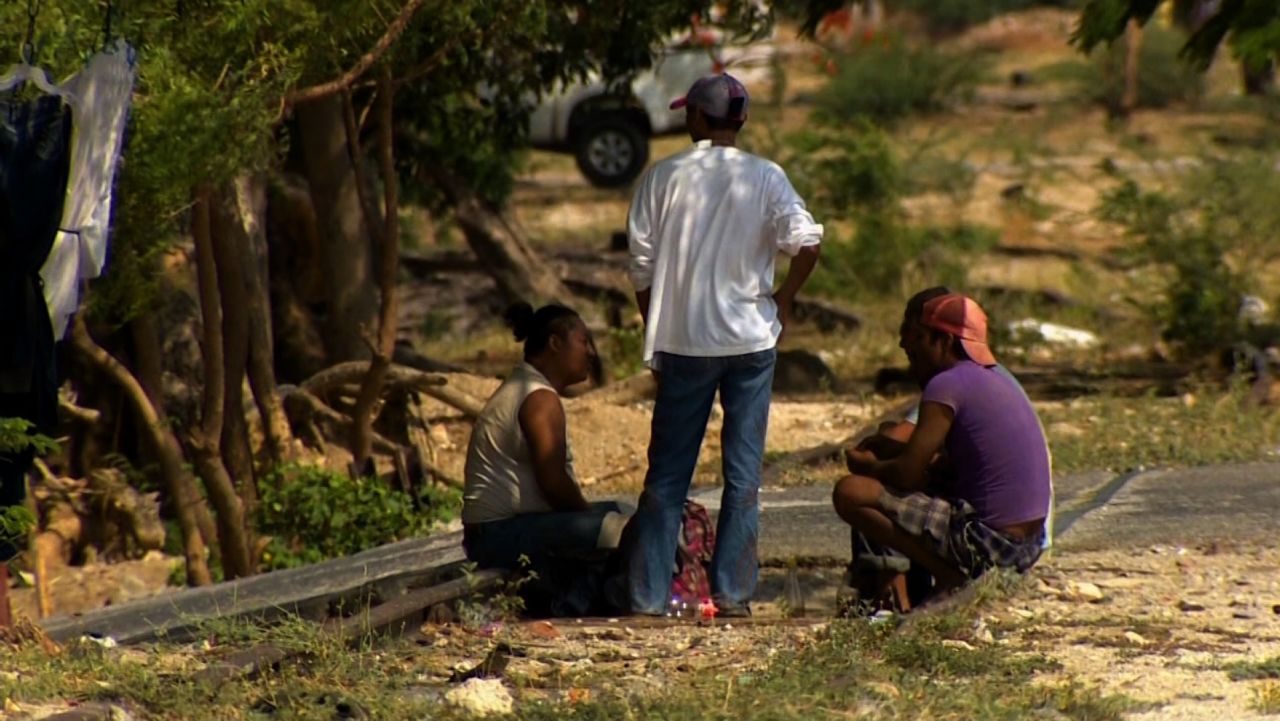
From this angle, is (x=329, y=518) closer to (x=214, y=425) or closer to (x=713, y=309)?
(x=214, y=425)

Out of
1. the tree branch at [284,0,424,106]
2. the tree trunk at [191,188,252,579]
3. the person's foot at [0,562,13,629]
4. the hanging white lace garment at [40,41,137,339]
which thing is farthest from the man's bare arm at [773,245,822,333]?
the tree trunk at [191,188,252,579]

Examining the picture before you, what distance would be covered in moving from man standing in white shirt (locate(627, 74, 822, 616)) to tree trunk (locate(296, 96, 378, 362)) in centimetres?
640

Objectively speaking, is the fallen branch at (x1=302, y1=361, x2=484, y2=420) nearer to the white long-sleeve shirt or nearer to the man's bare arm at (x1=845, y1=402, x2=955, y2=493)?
the white long-sleeve shirt

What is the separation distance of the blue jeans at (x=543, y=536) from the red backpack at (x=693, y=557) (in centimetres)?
32

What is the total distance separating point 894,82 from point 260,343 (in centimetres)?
2113

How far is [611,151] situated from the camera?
2423cm

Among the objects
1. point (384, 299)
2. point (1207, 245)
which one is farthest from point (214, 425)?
point (1207, 245)

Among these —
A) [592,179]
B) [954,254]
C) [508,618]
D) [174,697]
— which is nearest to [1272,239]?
[954,254]

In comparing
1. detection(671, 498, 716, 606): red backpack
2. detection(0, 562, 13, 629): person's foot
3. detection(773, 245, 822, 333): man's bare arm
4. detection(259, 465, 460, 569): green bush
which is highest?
detection(773, 245, 822, 333): man's bare arm

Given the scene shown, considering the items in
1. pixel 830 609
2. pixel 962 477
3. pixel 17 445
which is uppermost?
pixel 17 445

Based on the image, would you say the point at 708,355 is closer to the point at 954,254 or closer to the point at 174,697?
the point at 174,697

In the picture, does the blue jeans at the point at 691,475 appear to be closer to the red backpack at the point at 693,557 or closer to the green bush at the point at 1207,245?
the red backpack at the point at 693,557

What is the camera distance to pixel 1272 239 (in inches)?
657

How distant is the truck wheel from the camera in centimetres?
2408
